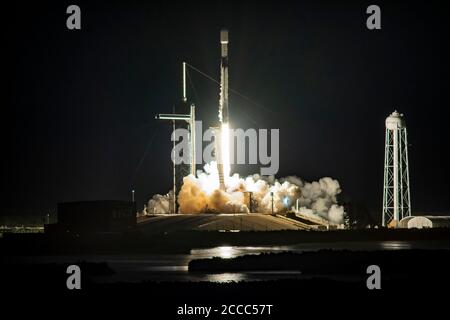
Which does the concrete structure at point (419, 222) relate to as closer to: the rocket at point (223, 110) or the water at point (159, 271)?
the rocket at point (223, 110)

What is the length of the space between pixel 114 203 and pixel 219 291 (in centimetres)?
6447

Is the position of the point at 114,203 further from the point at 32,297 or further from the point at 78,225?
the point at 32,297

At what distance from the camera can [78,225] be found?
120 m

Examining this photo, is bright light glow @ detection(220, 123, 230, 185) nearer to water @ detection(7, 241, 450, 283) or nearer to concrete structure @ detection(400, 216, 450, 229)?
concrete structure @ detection(400, 216, 450, 229)

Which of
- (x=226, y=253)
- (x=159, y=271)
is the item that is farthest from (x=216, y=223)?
(x=159, y=271)

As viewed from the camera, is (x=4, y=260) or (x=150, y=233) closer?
(x=4, y=260)

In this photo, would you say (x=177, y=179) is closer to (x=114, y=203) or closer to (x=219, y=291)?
(x=114, y=203)

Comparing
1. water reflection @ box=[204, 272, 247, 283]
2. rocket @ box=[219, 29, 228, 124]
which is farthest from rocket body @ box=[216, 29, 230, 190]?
water reflection @ box=[204, 272, 247, 283]

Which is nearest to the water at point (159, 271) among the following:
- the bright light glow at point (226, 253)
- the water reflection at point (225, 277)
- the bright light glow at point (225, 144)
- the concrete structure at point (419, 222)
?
the water reflection at point (225, 277)

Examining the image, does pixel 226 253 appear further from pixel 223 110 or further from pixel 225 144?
pixel 223 110

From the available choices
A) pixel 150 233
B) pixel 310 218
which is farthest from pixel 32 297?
pixel 310 218

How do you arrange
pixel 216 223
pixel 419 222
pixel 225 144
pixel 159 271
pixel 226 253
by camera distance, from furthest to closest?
pixel 225 144 → pixel 419 222 → pixel 216 223 → pixel 226 253 → pixel 159 271
